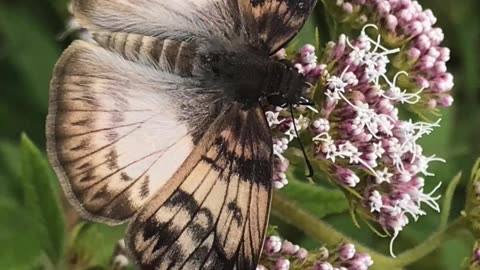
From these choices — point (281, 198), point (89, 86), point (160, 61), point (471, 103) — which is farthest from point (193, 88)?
point (471, 103)

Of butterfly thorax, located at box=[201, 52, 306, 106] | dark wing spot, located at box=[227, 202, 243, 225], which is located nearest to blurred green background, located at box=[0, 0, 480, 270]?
butterfly thorax, located at box=[201, 52, 306, 106]

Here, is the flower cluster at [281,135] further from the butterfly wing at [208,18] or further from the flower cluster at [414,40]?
the flower cluster at [414,40]

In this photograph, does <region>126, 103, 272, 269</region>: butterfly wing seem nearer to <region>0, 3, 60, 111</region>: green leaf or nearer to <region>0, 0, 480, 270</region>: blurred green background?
<region>0, 0, 480, 270</region>: blurred green background

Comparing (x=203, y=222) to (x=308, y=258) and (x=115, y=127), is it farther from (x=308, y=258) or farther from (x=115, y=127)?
(x=308, y=258)

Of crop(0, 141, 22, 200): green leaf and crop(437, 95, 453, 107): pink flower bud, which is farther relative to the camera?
crop(0, 141, 22, 200): green leaf

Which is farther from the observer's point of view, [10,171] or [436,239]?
[10,171]

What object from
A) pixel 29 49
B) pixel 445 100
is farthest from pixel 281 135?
pixel 29 49

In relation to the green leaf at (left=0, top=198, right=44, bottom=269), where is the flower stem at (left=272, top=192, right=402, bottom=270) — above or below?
above

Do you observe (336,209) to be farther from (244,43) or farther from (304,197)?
(244,43)
